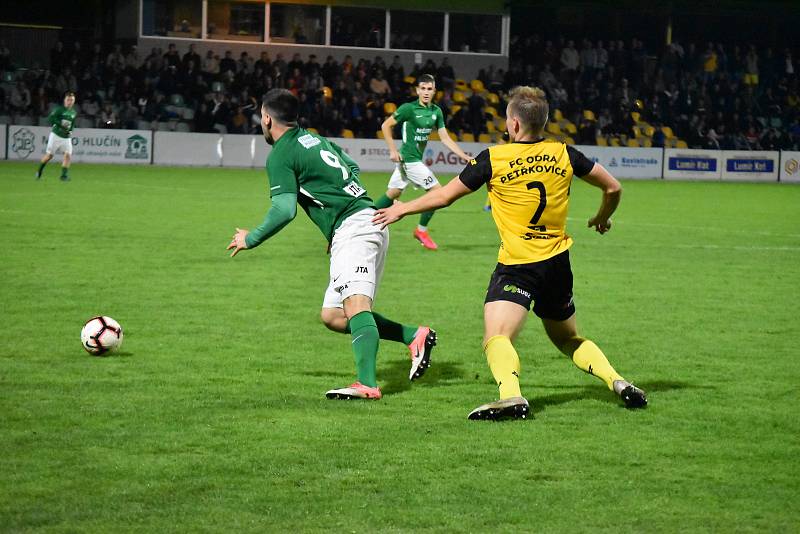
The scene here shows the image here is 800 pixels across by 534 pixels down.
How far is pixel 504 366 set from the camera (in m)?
6.64

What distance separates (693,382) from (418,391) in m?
1.86

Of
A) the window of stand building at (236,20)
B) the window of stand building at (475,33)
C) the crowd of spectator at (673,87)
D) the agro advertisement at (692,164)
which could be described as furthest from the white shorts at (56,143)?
the window of stand building at (475,33)

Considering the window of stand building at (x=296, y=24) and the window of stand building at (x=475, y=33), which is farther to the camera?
the window of stand building at (x=475, y=33)

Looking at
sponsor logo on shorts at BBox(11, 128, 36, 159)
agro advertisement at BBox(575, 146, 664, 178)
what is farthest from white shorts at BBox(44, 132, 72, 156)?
agro advertisement at BBox(575, 146, 664, 178)

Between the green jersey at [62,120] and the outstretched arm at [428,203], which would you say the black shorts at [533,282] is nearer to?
the outstretched arm at [428,203]

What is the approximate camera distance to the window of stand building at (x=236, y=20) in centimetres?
4228

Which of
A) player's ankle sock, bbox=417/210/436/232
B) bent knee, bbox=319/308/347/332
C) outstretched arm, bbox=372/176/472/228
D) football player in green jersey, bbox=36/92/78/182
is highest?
football player in green jersey, bbox=36/92/78/182

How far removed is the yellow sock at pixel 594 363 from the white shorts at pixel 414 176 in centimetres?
1014

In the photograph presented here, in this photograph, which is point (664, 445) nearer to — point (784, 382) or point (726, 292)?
point (784, 382)

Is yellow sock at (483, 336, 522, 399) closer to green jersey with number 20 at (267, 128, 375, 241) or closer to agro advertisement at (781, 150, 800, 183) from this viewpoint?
green jersey with number 20 at (267, 128, 375, 241)

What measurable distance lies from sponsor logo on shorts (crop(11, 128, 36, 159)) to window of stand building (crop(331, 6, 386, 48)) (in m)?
13.3

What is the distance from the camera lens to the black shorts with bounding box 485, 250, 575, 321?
6.79 m

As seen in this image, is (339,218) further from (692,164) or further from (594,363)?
(692,164)

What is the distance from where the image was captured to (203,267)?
13.8 meters
